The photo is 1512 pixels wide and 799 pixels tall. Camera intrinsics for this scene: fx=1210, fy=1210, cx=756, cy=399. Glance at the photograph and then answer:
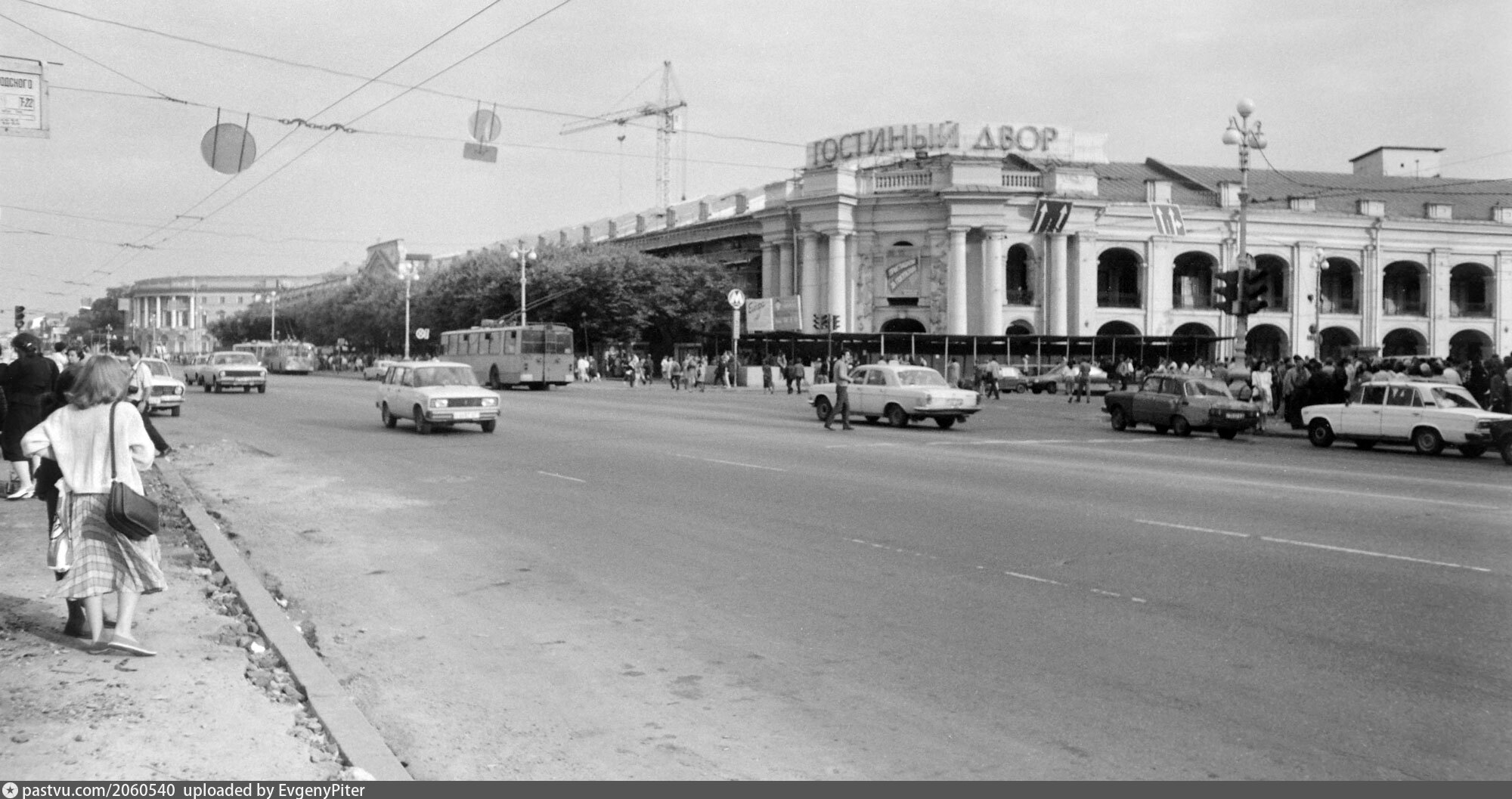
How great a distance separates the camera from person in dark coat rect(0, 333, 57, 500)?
12414 millimetres

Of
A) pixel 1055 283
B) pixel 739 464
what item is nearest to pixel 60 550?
pixel 739 464

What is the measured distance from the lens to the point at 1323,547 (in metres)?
10.0

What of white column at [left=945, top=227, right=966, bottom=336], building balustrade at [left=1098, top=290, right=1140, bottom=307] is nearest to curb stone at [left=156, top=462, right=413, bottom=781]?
white column at [left=945, top=227, right=966, bottom=336]

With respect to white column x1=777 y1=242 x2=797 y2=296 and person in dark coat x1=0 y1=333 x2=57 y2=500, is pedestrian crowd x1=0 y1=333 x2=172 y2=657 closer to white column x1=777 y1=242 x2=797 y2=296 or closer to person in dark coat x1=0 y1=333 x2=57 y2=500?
person in dark coat x1=0 y1=333 x2=57 y2=500

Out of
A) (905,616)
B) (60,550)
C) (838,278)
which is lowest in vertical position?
(905,616)

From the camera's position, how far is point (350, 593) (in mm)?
8805

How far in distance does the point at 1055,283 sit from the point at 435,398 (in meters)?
43.2

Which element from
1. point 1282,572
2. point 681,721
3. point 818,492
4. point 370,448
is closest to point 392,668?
point 681,721

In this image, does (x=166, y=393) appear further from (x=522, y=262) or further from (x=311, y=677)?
(x=522, y=262)

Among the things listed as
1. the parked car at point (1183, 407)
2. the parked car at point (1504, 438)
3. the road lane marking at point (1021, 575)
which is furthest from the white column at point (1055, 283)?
the road lane marking at point (1021, 575)

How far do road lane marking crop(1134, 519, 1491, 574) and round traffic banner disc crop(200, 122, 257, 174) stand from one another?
15238 mm

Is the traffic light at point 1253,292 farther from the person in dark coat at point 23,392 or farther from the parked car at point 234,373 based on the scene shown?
the parked car at point 234,373

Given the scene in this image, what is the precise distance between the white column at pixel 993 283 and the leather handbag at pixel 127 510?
54.5 metres
